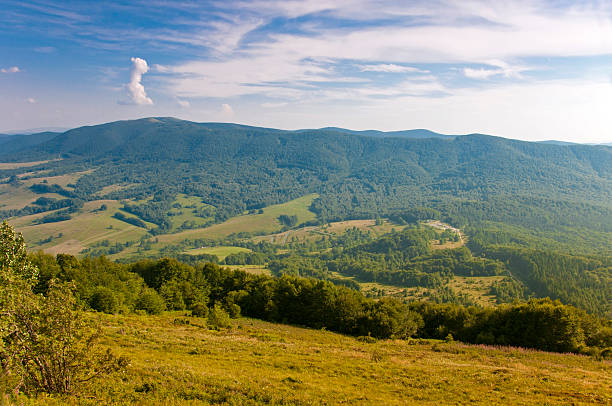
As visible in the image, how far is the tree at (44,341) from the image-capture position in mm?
14102

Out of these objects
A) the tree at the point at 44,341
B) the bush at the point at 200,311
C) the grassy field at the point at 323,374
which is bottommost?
the bush at the point at 200,311

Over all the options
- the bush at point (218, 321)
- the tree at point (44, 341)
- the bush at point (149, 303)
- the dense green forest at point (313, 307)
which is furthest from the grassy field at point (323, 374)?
the bush at point (149, 303)

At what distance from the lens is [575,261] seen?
511 ft

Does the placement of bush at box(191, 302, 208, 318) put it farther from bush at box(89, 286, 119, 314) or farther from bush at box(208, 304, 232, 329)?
bush at box(89, 286, 119, 314)

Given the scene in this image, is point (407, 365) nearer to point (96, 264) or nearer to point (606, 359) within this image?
point (606, 359)

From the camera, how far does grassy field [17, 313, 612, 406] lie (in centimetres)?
1914

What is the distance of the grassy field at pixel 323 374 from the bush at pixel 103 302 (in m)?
10.5

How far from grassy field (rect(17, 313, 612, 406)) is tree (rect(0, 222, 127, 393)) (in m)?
1.13

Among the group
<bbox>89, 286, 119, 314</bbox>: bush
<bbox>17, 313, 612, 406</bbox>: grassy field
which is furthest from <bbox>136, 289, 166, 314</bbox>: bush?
<bbox>17, 313, 612, 406</bbox>: grassy field

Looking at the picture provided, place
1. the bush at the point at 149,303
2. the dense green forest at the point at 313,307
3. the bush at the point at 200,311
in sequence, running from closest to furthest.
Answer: the dense green forest at the point at 313,307, the bush at the point at 149,303, the bush at the point at 200,311

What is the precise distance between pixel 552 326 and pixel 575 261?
149 m

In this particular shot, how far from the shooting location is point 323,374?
2528 centimetres

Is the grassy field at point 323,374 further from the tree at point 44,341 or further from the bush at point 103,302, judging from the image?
the bush at point 103,302

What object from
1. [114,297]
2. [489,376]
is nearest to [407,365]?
[489,376]
